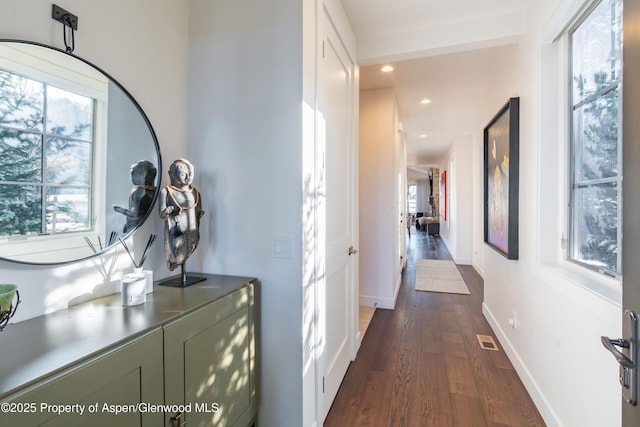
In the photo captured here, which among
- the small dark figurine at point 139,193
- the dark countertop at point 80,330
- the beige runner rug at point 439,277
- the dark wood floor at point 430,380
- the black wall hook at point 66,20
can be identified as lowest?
the dark wood floor at point 430,380

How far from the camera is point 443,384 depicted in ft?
7.04

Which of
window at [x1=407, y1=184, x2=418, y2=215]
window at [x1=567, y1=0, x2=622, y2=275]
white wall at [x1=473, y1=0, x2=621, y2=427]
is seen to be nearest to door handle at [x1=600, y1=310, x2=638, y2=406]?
white wall at [x1=473, y1=0, x2=621, y2=427]

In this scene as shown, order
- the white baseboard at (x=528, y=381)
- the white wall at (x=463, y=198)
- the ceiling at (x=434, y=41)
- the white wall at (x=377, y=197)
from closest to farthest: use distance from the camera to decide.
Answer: the white baseboard at (x=528, y=381) < the ceiling at (x=434, y=41) < the white wall at (x=377, y=197) < the white wall at (x=463, y=198)

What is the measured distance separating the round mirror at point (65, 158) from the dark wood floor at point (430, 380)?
5.43 feet

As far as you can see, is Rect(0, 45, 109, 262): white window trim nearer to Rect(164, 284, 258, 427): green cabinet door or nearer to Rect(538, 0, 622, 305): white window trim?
Rect(164, 284, 258, 427): green cabinet door

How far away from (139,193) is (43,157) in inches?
15.3

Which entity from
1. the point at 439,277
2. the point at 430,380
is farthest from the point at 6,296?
the point at 439,277

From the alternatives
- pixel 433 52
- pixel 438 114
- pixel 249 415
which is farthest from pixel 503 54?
pixel 249 415

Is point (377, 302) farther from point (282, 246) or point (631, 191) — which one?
point (631, 191)

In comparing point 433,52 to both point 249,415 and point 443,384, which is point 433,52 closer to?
Result: point 443,384

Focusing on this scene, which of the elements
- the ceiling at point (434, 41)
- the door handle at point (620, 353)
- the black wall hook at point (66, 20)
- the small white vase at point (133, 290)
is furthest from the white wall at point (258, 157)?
the door handle at point (620, 353)

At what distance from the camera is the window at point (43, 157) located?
38.1 inches

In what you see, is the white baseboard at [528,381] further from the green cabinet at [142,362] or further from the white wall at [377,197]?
the green cabinet at [142,362]

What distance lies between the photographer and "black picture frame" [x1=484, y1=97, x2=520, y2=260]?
2283mm
